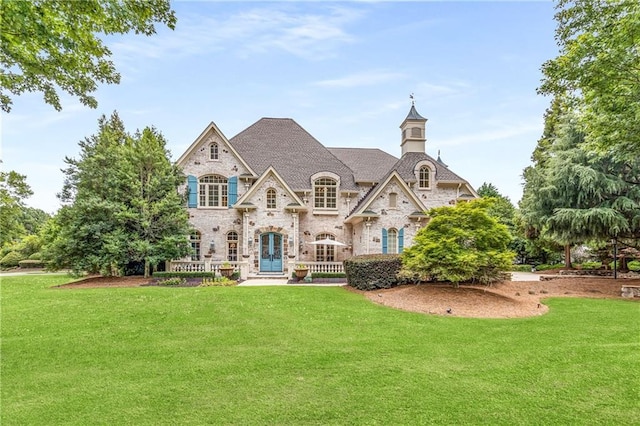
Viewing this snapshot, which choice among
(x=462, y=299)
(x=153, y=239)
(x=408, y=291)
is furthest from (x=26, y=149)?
(x=462, y=299)

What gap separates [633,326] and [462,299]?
4584mm

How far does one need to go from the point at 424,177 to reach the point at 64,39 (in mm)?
23550

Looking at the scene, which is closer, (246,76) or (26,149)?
(26,149)

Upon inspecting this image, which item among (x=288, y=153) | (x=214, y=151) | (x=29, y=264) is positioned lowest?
(x=29, y=264)

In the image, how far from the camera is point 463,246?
546 inches

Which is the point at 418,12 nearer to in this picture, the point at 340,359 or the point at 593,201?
the point at 340,359

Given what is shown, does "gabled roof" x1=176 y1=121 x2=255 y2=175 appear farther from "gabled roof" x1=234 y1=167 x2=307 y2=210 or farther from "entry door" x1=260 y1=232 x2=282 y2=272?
"entry door" x1=260 y1=232 x2=282 y2=272

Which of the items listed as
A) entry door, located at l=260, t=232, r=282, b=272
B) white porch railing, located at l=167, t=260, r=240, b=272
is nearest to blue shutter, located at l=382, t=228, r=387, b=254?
entry door, located at l=260, t=232, r=282, b=272

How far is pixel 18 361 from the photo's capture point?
Answer: 6.34 meters

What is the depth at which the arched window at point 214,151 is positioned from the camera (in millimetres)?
23469

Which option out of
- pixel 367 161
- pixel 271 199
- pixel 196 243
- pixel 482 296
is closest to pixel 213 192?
pixel 196 243

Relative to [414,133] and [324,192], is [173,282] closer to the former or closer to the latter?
[324,192]

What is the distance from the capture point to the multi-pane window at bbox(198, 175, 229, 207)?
23375 mm

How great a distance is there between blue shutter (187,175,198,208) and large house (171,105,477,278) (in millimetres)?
64
